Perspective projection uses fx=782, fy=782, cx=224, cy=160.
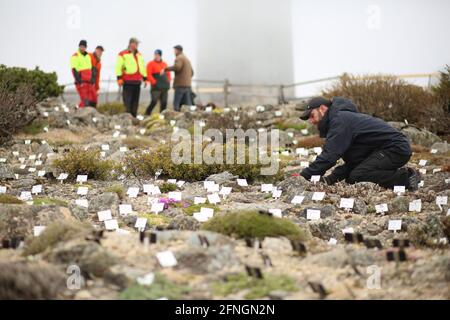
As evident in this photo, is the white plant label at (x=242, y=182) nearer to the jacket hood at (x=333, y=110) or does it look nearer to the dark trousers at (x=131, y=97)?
the jacket hood at (x=333, y=110)

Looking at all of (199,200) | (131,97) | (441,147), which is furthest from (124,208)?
(131,97)

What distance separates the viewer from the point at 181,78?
70.8ft

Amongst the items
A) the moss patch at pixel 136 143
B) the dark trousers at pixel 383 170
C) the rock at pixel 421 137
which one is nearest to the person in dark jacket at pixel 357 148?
the dark trousers at pixel 383 170

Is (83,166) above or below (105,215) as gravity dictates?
above

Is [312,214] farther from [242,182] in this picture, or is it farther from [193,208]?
[242,182]

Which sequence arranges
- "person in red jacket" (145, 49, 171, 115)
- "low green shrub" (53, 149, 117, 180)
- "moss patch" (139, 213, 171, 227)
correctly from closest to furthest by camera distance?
"moss patch" (139, 213, 171, 227) → "low green shrub" (53, 149, 117, 180) → "person in red jacket" (145, 49, 171, 115)

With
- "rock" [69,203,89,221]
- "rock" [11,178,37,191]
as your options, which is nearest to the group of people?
"rock" [11,178,37,191]

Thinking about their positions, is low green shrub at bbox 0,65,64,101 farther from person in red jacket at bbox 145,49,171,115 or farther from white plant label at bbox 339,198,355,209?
white plant label at bbox 339,198,355,209

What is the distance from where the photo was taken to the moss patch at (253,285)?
5508mm

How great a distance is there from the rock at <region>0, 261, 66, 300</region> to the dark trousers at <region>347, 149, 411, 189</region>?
5.65m

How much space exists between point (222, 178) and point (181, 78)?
10776 mm

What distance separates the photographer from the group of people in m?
20.3
